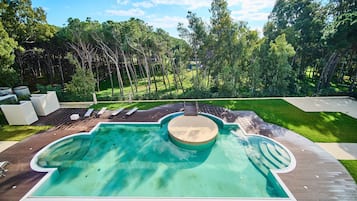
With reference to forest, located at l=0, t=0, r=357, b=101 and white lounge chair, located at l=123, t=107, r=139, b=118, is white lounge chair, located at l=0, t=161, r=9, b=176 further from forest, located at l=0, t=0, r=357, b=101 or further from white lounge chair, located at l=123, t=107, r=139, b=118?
forest, located at l=0, t=0, r=357, b=101

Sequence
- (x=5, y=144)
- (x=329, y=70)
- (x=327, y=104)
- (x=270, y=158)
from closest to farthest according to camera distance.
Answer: (x=270, y=158), (x=5, y=144), (x=327, y=104), (x=329, y=70)

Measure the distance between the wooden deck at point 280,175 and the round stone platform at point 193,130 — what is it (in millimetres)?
1314

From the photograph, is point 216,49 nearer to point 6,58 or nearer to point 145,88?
point 145,88

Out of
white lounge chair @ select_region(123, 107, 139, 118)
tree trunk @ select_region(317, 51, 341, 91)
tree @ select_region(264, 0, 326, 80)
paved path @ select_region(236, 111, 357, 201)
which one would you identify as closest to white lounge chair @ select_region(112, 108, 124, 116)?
white lounge chair @ select_region(123, 107, 139, 118)

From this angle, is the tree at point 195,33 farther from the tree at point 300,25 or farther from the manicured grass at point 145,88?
the tree at point 300,25

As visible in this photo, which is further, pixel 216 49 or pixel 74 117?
pixel 216 49

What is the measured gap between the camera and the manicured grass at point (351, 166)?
5.07m

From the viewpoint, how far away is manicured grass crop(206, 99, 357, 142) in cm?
721

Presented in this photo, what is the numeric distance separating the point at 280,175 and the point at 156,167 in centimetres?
371

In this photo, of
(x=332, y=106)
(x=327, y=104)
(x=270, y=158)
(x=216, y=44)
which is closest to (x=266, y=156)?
(x=270, y=158)

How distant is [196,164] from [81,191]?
351 cm

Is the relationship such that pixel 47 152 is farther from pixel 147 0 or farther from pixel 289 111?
pixel 289 111

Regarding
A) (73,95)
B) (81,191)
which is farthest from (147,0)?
(81,191)

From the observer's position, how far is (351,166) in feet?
17.7
